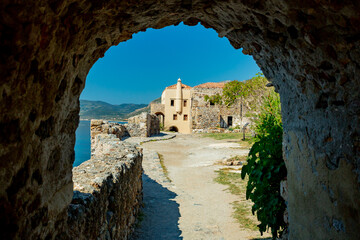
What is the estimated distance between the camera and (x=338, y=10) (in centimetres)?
146

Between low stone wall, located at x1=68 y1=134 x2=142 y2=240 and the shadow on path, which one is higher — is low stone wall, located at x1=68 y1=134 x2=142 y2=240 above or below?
above

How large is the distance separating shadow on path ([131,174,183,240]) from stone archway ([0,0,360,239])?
2769mm

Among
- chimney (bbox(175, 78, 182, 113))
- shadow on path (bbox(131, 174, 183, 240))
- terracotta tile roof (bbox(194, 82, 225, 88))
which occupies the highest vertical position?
terracotta tile roof (bbox(194, 82, 225, 88))

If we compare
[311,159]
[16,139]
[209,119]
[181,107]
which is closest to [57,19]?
[16,139]

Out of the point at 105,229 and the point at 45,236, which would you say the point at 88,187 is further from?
the point at 45,236

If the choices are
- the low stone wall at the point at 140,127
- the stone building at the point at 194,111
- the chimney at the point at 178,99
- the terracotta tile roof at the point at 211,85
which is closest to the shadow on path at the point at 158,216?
the low stone wall at the point at 140,127

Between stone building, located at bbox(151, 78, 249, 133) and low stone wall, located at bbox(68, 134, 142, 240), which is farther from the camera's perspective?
stone building, located at bbox(151, 78, 249, 133)

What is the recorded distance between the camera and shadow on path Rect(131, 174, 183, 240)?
4.73m

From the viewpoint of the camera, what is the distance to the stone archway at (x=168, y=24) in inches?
47.1

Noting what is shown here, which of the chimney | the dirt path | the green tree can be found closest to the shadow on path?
the dirt path

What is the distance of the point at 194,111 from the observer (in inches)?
1249

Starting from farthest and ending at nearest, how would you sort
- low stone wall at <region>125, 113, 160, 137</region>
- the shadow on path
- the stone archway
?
low stone wall at <region>125, 113, 160, 137</region>
the shadow on path
the stone archway

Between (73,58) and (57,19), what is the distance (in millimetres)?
406

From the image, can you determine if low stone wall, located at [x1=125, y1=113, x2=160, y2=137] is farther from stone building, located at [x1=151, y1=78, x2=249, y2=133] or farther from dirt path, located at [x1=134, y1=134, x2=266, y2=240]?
dirt path, located at [x1=134, y1=134, x2=266, y2=240]
